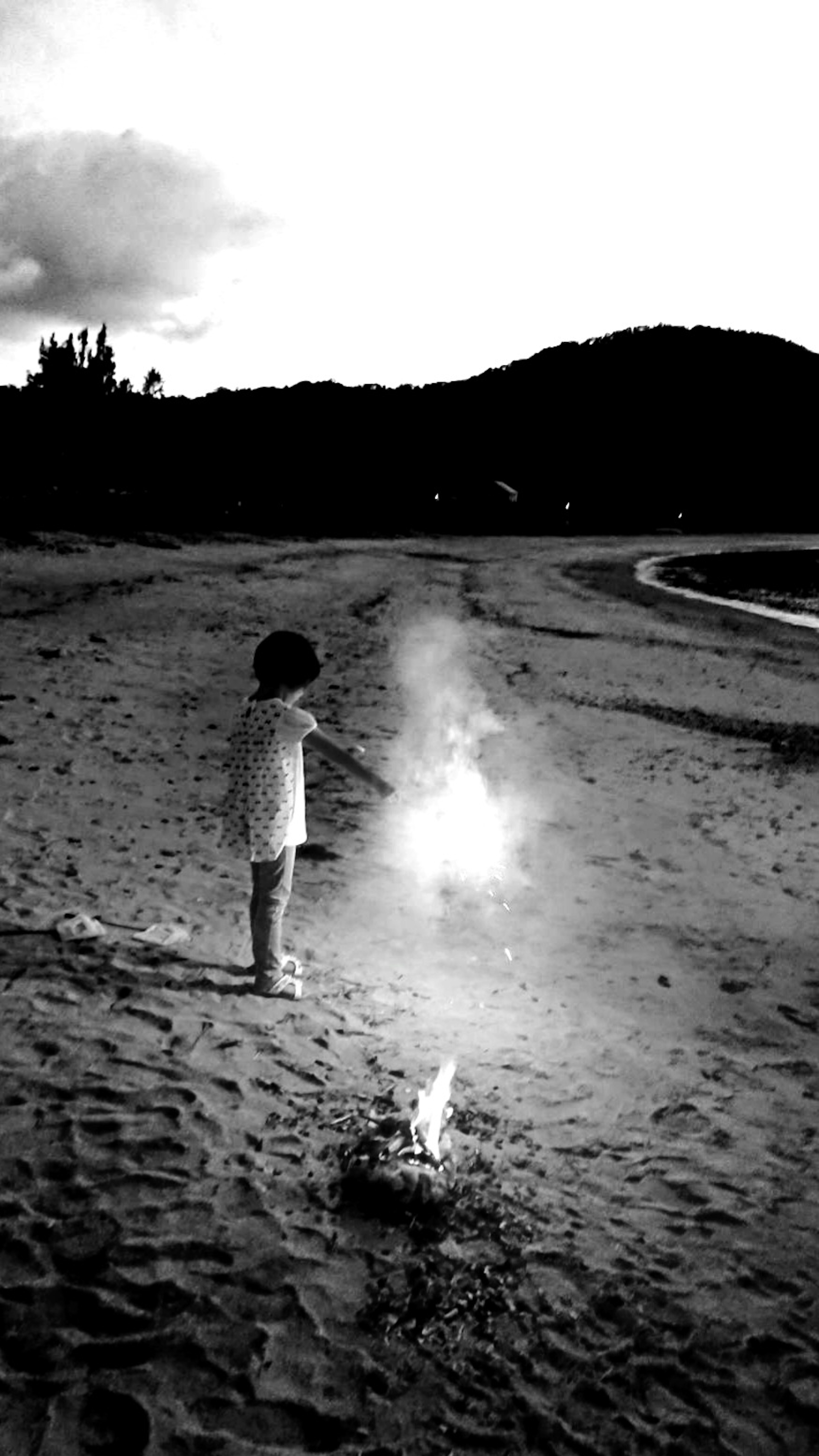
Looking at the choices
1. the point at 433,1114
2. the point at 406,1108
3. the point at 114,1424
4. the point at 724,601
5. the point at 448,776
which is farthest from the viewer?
the point at 724,601

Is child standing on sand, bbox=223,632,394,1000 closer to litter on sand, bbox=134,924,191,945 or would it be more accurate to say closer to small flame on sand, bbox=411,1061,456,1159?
litter on sand, bbox=134,924,191,945

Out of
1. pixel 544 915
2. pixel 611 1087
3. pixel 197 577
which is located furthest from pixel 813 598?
pixel 611 1087

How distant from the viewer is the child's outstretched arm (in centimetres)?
→ 498

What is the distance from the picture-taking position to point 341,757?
5.03 m

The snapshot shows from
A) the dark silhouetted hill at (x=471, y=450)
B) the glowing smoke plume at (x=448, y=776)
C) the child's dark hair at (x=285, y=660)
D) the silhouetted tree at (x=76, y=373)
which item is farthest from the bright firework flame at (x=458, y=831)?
the silhouetted tree at (x=76, y=373)

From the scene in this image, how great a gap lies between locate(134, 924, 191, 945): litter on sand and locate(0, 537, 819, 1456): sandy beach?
0.23 ft

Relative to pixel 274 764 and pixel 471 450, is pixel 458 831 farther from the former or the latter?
pixel 471 450

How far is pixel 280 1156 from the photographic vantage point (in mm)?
4047

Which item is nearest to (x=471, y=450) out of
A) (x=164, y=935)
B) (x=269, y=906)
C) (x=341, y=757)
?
(x=164, y=935)

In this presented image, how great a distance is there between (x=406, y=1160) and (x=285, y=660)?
2.43 m

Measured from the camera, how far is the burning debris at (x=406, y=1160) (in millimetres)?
3803

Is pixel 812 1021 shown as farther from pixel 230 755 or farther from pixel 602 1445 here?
pixel 230 755

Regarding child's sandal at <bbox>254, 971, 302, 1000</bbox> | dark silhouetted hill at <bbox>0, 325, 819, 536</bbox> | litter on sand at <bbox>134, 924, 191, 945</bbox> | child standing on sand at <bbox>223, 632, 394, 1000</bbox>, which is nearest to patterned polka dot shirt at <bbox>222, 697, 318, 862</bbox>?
child standing on sand at <bbox>223, 632, 394, 1000</bbox>

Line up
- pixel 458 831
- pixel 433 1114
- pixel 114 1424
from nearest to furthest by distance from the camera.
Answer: pixel 114 1424 → pixel 433 1114 → pixel 458 831
